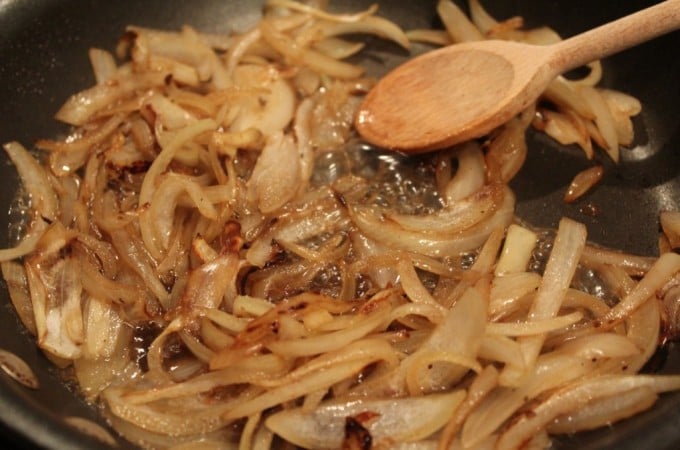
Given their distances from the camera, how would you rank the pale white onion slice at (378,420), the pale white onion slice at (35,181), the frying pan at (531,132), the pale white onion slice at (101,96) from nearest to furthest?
the pale white onion slice at (378,420)
the pale white onion slice at (35,181)
the frying pan at (531,132)
the pale white onion slice at (101,96)

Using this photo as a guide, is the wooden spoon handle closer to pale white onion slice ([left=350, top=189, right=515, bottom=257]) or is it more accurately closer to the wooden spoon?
the wooden spoon

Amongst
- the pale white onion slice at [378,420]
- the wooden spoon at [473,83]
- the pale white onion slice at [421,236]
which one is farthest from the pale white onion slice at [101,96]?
A: the pale white onion slice at [378,420]

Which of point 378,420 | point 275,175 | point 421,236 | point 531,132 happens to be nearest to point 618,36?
point 531,132

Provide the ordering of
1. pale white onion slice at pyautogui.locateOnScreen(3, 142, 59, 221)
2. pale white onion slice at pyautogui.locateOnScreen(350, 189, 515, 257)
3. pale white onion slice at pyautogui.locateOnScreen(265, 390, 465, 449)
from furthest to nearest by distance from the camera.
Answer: pale white onion slice at pyautogui.locateOnScreen(3, 142, 59, 221) < pale white onion slice at pyautogui.locateOnScreen(350, 189, 515, 257) < pale white onion slice at pyautogui.locateOnScreen(265, 390, 465, 449)

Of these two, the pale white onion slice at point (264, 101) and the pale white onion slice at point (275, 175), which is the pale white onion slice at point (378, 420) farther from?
the pale white onion slice at point (264, 101)

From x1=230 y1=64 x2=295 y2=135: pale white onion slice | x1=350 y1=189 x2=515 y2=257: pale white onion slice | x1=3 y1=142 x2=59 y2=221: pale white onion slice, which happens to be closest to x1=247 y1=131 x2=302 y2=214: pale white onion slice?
x1=230 y1=64 x2=295 y2=135: pale white onion slice

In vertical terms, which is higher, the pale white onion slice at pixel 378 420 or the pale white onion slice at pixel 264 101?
the pale white onion slice at pixel 264 101

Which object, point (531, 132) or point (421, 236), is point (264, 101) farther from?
point (531, 132)
